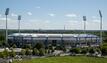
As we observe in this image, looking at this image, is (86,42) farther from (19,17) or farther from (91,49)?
(91,49)

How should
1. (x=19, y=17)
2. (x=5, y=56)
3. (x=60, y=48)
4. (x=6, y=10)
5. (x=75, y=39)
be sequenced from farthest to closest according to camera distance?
(x=75, y=39)
(x=19, y=17)
(x=6, y=10)
(x=60, y=48)
(x=5, y=56)

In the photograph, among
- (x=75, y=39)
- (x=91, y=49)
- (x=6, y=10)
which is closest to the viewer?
(x=91, y=49)

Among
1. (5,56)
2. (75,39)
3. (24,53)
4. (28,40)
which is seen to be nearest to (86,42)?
(75,39)

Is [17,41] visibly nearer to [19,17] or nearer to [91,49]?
[19,17]

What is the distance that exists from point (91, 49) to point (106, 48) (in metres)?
3.93

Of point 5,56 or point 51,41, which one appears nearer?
point 5,56

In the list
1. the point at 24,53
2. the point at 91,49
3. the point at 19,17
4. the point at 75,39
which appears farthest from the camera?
the point at 75,39

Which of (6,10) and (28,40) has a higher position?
(6,10)

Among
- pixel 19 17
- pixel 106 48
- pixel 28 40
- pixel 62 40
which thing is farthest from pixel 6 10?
pixel 106 48

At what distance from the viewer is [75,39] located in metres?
82.9

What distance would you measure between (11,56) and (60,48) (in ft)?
71.5

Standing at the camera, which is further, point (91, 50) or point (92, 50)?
point (91, 50)

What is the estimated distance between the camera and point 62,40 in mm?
80125

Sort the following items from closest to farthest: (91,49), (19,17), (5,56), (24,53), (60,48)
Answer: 1. (5,56)
2. (24,53)
3. (91,49)
4. (60,48)
5. (19,17)
